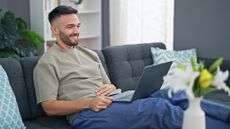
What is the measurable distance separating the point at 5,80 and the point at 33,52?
1.57 meters

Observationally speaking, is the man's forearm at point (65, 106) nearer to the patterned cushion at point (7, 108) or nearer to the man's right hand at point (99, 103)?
the man's right hand at point (99, 103)

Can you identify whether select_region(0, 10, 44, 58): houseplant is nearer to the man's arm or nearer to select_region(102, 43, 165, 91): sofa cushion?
select_region(102, 43, 165, 91): sofa cushion

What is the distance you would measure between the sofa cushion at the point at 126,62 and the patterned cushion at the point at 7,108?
3.20ft

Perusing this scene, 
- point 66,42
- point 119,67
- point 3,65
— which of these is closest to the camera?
point 3,65

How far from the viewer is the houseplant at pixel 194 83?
125 cm

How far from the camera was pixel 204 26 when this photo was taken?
3.55m

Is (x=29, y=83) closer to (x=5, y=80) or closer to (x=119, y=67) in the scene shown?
(x=5, y=80)

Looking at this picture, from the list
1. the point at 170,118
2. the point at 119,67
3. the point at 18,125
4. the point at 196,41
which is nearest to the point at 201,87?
the point at 170,118

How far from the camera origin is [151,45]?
3.25m

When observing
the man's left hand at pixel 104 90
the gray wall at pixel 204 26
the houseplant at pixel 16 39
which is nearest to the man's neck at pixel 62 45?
the man's left hand at pixel 104 90

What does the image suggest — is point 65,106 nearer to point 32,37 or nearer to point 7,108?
point 7,108

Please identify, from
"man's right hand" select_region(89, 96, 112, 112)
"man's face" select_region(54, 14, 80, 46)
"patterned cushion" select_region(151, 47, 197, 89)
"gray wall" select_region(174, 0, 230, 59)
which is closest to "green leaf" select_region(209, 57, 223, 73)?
"man's right hand" select_region(89, 96, 112, 112)

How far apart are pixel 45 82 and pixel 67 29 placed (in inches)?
15.5

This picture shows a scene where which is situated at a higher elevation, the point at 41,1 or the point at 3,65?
the point at 41,1
